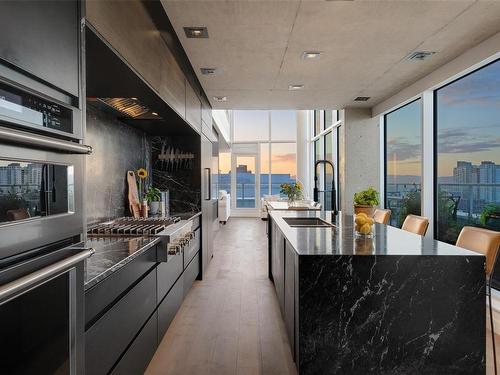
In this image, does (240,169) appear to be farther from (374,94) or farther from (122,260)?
(122,260)

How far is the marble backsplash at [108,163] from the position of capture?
282 cm

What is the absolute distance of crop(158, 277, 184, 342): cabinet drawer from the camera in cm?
264

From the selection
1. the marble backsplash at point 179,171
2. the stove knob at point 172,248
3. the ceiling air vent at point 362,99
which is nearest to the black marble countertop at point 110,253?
the stove knob at point 172,248

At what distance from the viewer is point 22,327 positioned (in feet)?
2.83

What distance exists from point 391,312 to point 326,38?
235cm

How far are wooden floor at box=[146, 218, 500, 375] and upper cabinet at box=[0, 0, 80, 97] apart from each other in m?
2.04

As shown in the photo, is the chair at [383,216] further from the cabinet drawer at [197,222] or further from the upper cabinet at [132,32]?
the upper cabinet at [132,32]

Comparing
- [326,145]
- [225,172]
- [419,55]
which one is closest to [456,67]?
[419,55]

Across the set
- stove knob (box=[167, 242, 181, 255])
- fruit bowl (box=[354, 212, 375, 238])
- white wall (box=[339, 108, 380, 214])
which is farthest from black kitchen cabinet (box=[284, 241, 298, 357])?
white wall (box=[339, 108, 380, 214])

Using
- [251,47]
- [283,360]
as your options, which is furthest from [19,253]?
[251,47]

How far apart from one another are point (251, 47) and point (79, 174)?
2.55 metres

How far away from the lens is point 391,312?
194cm

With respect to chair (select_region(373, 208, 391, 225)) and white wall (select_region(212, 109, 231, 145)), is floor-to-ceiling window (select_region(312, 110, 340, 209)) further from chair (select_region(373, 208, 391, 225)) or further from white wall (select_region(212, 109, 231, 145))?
chair (select_region(373, 208, 391, 225))

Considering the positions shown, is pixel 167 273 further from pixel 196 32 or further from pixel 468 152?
pixel 468 152
